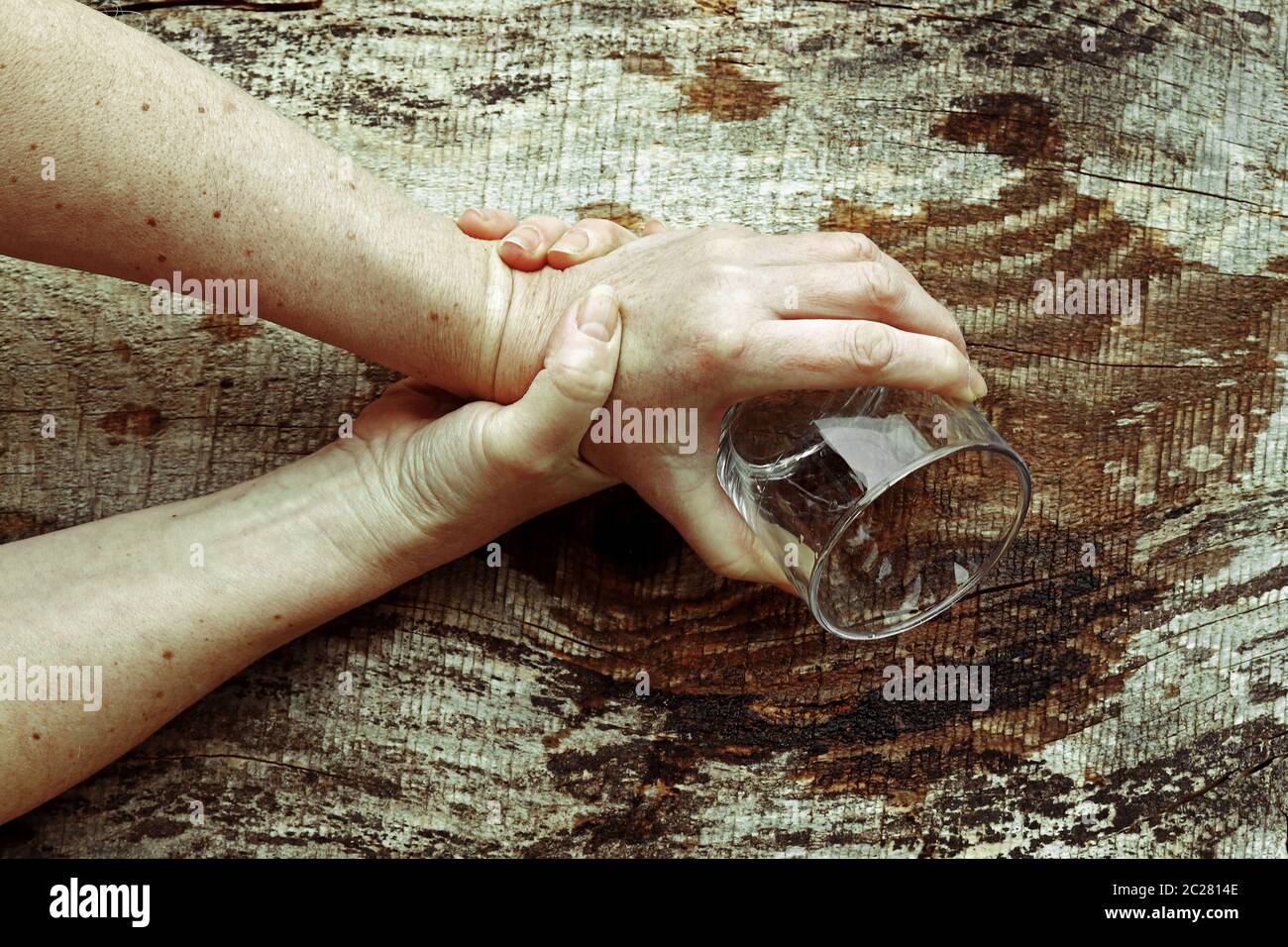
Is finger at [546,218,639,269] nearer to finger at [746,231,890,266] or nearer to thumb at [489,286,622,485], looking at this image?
thumb at [489,286,622,485]

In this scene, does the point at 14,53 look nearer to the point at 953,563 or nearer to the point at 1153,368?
the point at 953,563

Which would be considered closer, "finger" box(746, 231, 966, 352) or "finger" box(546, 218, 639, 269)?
"finger" box(746, 231, 966, 352)

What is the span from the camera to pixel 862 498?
0.98 metres

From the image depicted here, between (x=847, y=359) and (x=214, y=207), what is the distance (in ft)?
2.35

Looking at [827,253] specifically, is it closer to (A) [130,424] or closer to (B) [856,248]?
(B) [856,248]

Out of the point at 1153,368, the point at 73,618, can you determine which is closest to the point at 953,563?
the point at 1153,368

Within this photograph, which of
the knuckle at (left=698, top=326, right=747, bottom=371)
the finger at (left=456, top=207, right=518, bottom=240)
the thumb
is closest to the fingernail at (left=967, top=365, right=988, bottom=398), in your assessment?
the knuckle at (left=698, top=326, right=747, bottom=371)

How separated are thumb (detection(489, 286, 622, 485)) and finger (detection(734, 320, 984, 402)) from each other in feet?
0.52


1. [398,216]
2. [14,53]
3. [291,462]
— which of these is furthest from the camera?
[291,462]

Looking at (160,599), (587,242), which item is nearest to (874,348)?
(587,242)

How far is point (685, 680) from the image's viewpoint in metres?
1.36

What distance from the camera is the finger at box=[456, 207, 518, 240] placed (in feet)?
4.10

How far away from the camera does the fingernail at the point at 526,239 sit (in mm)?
1219
